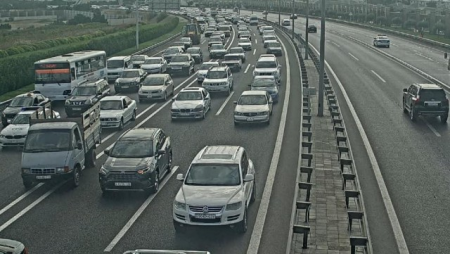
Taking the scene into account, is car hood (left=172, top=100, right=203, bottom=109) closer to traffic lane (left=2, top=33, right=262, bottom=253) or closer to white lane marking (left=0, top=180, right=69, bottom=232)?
traffic lane (left=2, top=33, right=262, bottom=253)

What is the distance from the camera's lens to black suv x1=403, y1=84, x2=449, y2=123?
3269 cm

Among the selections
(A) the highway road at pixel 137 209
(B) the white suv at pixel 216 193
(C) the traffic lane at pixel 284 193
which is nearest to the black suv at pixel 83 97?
(A) the highway road at pixel 137 209

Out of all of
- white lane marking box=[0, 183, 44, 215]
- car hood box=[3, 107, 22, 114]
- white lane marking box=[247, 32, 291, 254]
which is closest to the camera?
white lane marking box=[247, 32, 291, 254]

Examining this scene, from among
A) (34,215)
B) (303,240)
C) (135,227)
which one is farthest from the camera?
(34,215)

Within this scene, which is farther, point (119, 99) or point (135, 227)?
point (119, 99)

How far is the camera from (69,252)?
53.2 feet

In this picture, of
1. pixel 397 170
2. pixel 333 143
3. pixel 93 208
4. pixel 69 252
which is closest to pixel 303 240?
pixel 69 252

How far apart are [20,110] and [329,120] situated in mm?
15830

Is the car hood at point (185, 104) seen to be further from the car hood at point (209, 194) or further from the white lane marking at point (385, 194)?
the car hood at point (209, 194)

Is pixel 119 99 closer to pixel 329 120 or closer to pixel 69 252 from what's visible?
pixel 329 120

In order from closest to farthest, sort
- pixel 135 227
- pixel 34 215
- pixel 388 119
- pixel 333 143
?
pixel 135 227
pixel 34 215
pixel 333 143
pixel 388 119

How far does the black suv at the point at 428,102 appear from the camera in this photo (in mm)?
32688

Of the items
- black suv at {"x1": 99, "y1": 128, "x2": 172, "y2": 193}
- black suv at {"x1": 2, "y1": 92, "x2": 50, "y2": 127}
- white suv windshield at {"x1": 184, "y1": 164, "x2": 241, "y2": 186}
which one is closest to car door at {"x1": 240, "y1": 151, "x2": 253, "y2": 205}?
white suv windshield at {"x1": 184, "y1": 164, "x2": 241, "y2": 186}

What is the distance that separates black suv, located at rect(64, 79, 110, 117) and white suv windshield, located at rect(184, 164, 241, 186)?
19.6 meters
